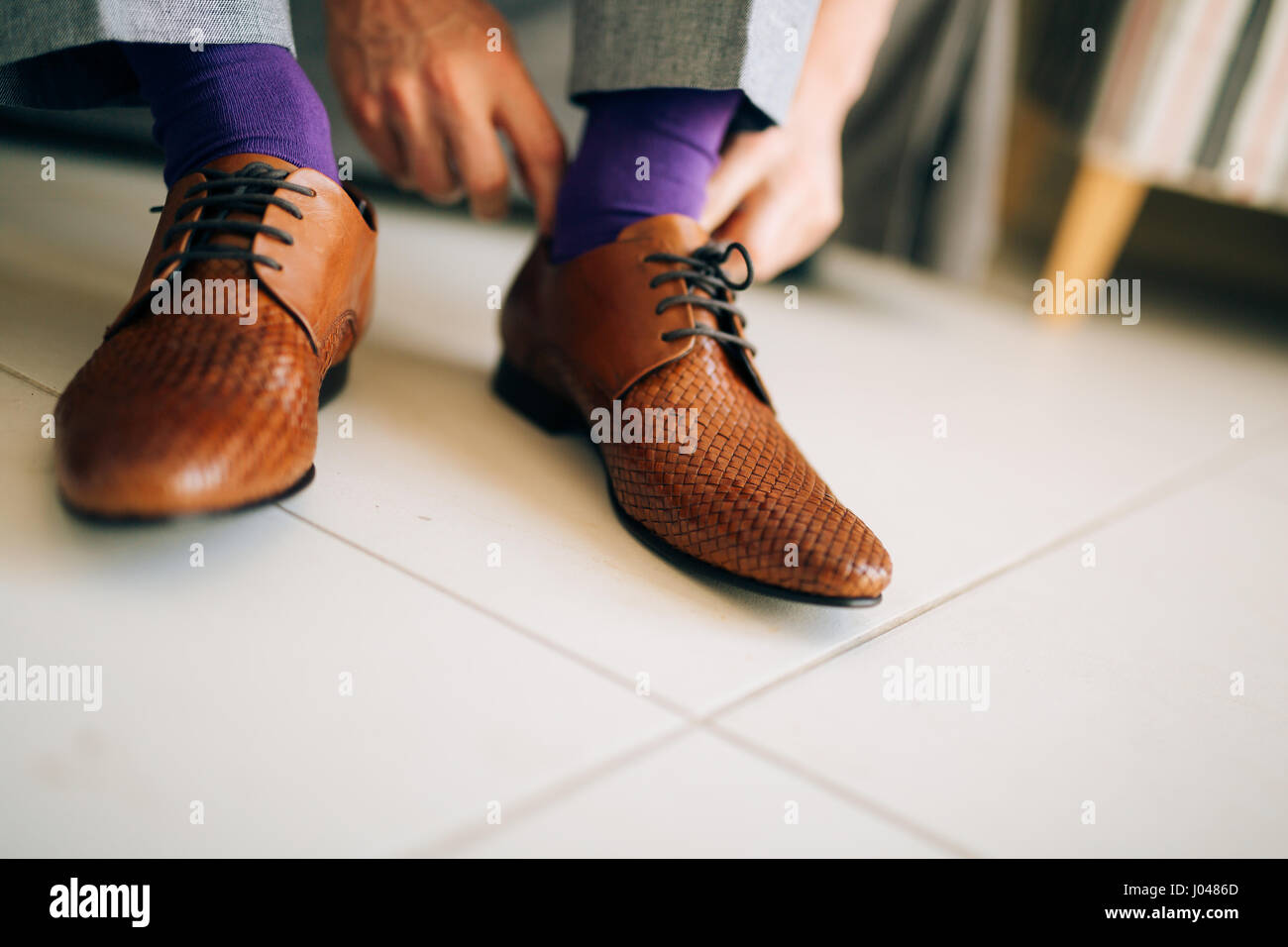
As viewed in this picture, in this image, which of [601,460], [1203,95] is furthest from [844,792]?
[1203,95]

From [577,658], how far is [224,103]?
44 centimetres

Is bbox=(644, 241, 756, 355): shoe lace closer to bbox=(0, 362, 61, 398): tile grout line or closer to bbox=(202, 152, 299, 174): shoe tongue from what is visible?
bbox=(202, 152, 299, 174): shoe tongue

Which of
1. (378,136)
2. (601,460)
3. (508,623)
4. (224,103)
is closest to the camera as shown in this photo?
(508,623)

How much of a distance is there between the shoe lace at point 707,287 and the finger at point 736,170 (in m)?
0.13

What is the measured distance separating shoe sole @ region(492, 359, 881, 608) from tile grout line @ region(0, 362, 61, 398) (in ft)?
1.11

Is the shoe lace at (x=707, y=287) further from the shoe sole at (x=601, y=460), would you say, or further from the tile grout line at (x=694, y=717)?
the tile grout line at (x=694, y=717)

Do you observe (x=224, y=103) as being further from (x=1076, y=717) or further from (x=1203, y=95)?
(x=1203, y=95)

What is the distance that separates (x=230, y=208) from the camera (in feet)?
2.05

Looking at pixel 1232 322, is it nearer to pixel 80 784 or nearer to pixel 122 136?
pixel 122 136

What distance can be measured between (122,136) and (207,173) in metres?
0.84

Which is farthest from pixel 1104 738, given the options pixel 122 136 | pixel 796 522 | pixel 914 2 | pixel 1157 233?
pixel 1157 233

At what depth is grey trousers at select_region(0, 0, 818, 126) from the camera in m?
0.63

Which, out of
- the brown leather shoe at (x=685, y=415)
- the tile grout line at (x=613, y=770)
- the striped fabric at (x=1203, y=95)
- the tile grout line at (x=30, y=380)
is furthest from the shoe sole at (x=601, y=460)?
the striped fabric at (x=1203, y=95)

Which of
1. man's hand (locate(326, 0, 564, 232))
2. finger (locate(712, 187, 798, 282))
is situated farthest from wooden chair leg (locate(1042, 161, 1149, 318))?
man's hand (locate(326, 0, 564, 232))
